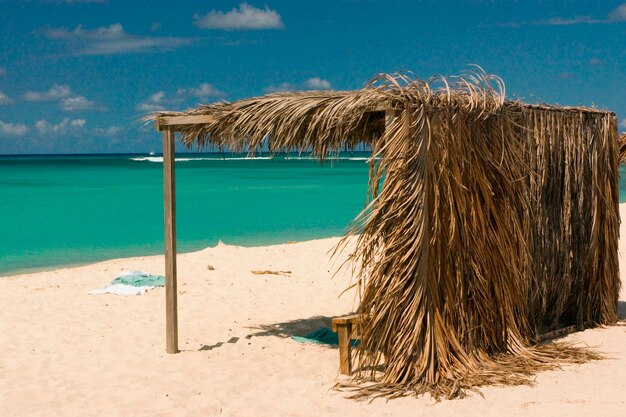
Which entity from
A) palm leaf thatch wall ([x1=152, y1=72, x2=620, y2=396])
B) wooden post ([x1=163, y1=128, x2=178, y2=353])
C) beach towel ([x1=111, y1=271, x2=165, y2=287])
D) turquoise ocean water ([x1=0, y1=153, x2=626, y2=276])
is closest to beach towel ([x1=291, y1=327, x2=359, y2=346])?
palm leaf thatch wall ([x1=152, y1=72, x2=620, y2=396])

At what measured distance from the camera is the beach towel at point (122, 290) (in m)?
8.27

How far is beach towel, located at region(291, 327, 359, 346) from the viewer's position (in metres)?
6.20

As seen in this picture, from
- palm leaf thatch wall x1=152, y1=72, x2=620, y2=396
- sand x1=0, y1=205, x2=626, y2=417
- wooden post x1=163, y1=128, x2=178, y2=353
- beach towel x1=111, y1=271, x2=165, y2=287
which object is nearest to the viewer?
sand x1=0, y1=205, x2=626, y2=417

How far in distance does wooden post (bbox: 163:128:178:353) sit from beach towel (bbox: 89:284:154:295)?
7.92 feet

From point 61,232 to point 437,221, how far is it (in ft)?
46.5

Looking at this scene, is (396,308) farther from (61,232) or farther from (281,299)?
(61,232)

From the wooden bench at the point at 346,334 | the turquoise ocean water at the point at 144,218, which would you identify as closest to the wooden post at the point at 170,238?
the wooden bench at the point at 346,334

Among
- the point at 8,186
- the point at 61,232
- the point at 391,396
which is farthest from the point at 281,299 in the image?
the point at 8,186

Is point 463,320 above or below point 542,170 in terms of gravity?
below

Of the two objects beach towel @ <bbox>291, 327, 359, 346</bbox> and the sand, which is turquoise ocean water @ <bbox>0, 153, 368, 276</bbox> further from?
the sand

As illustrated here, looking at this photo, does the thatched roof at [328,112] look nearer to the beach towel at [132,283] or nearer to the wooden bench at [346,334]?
the wooden bench at [346,334]

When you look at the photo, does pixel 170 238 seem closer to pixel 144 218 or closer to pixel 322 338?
pixel 322 338

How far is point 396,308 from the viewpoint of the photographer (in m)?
4.86

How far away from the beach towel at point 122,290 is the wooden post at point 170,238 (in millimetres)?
2414
